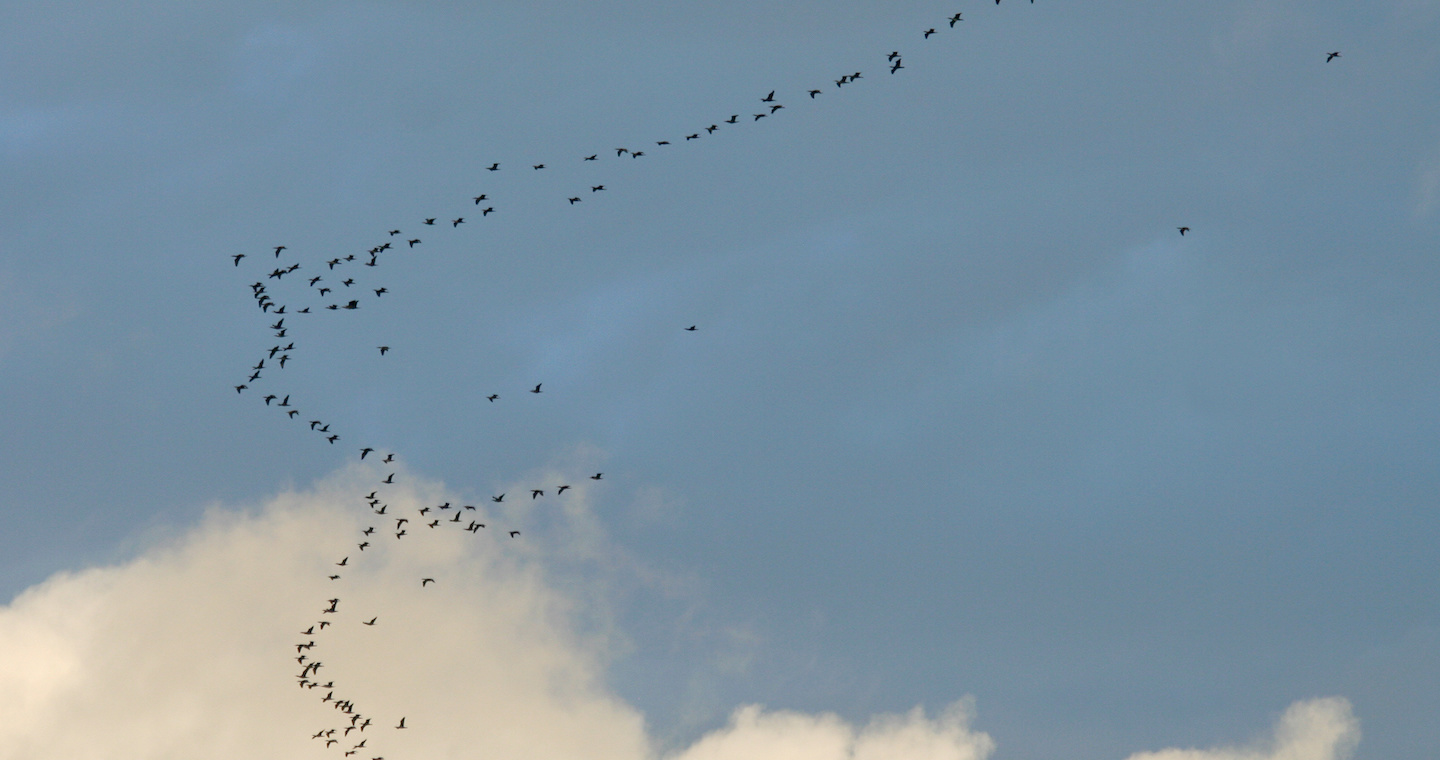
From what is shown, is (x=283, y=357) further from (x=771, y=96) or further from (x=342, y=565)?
(x=771, y=96)

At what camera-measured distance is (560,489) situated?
175 metres

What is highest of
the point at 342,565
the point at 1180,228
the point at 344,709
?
the point at 1180,228

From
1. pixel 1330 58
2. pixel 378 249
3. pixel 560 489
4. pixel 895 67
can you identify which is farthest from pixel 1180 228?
pixel 378 249

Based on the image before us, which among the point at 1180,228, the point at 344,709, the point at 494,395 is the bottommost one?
the point at 344,709

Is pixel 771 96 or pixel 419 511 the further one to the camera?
pixel 419 511

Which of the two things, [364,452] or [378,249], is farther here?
[378,249]

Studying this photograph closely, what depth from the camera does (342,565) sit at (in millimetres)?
175875

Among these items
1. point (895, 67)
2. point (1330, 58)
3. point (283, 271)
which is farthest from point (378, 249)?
point (1330, 58)

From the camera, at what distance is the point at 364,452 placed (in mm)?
165625

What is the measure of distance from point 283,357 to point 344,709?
126ft

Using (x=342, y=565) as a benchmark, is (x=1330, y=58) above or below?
above

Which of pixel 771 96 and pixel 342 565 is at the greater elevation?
pixel 771 96

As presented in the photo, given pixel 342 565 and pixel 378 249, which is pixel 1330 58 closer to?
pixel 378 249

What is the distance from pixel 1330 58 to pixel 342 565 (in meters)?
117
